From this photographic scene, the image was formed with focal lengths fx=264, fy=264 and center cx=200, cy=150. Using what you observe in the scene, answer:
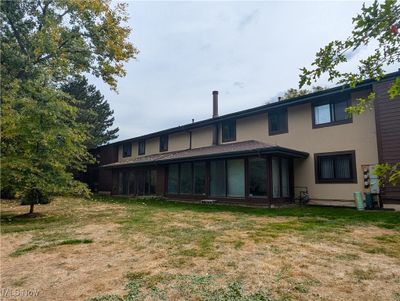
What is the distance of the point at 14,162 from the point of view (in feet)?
30.3

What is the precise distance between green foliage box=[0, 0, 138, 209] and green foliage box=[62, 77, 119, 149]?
15532mm

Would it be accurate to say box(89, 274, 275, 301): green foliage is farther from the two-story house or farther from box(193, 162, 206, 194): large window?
box(193, 162, 206, 194): large window

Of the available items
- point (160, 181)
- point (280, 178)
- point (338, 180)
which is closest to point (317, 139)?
point (338, 180)

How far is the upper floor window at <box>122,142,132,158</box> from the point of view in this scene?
26.6 meters

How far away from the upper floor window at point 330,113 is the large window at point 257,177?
3676mm

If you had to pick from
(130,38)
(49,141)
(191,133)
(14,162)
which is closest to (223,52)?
(191,133)

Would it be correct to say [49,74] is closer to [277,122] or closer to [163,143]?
[163,143]

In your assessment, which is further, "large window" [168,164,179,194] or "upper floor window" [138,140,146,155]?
"upper floor window" [138,140,146,155]

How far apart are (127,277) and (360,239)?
5381 millimetres

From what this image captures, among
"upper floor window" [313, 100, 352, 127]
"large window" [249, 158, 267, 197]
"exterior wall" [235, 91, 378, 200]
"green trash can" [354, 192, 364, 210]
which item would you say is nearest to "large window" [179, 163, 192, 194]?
"exterior wall" [235, 91, 378, 200]

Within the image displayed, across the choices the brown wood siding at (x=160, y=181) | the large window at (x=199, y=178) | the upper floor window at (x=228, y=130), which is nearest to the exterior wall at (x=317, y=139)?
the upper floor window at (x=228, y=130)

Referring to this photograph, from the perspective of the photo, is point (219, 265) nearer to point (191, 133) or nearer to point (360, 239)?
point (360, 239)

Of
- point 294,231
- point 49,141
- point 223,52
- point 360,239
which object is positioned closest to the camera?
point 360,239

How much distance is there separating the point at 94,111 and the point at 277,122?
2924cm
